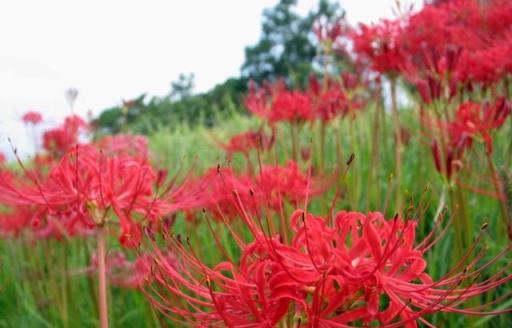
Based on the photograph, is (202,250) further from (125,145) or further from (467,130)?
(467,130)

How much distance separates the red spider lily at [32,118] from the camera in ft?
16.0

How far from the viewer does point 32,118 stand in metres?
4.93

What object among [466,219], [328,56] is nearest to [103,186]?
[466,219]

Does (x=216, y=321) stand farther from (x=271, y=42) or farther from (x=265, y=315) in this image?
(x=271, y=42)

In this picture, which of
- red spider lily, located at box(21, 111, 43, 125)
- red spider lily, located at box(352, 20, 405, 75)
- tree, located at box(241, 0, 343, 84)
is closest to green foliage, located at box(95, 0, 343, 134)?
tree, located at box(241, 0, 343, 84)

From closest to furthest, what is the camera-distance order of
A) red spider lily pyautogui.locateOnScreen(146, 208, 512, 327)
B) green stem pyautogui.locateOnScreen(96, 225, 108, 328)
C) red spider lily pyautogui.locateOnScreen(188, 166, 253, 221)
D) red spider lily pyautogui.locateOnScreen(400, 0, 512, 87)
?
red spider lily pyautogui.locateOnScreen(146, 208, 512, 327) → green stem pyautogui.locateOnScreen(96, 225, 108, 328) → red spider lily pyautogui.locateOnScreen(188, 166, 253, 221) → red spider lily pyautogui.locateOnScreen(400, 0, 512, 87)

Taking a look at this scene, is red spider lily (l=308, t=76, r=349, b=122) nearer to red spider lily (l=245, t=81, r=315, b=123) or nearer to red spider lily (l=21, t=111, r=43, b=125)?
red spider lily (l=245, t=81, r=315, b=123)

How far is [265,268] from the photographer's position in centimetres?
119

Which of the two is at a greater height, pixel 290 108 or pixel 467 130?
pixel 290 108

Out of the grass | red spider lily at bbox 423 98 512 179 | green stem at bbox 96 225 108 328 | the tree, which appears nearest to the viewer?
green stem at bbox 96 225 108 328

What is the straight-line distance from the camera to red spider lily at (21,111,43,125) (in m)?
4.87

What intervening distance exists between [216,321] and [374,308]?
0.35 metres

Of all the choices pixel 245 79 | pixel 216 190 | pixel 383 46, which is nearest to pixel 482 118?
pixel 383 46

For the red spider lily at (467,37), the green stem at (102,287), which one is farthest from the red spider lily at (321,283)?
the red spider lily at (467,37)
